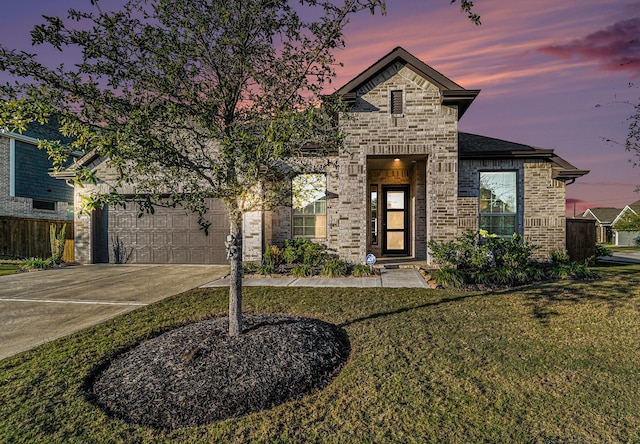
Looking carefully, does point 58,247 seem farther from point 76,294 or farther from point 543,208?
point 543,208

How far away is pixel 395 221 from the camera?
13.9m

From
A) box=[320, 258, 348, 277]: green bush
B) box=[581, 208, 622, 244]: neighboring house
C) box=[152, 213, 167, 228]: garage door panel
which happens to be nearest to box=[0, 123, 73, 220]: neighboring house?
box=[152, 213, 167, 228]: garage door panel

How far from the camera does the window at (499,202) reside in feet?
38.5

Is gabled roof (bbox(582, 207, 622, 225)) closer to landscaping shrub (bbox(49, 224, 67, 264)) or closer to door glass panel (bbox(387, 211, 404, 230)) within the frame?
door glass panel (bbox(387, 211, 404, 230))

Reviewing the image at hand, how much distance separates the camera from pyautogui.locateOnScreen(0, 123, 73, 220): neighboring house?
17.0m

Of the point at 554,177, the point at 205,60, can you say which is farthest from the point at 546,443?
the point at 554,177

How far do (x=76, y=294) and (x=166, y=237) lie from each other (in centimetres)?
481

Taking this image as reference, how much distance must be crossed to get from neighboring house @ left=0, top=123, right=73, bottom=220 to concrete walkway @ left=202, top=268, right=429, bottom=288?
14675mm

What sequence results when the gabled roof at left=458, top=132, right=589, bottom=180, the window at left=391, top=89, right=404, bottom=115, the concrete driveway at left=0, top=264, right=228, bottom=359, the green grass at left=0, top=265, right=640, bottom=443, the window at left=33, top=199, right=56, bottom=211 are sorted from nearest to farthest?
the green grass at left=0, top=265, right=640, bottom=443 → the concrete driveway at left=0, top=264, right=228, bottom=359 → the window at left=391, top=89, right=404, bottom=115 → the gabled roof at left=458, top=132, right=589, bottom=180 → the window at left=33, top=199, right=56, bottom=211

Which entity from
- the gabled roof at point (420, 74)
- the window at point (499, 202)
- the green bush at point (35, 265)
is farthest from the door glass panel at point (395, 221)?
the green bush at point (35, 265)

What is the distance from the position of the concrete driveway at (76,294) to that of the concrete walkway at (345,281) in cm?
144

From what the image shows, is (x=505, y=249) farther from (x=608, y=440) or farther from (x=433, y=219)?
(x=608, y=440)

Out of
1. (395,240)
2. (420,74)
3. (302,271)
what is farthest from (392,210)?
(302,271)

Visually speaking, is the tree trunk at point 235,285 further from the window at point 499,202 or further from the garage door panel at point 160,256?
the window at point 499,202
